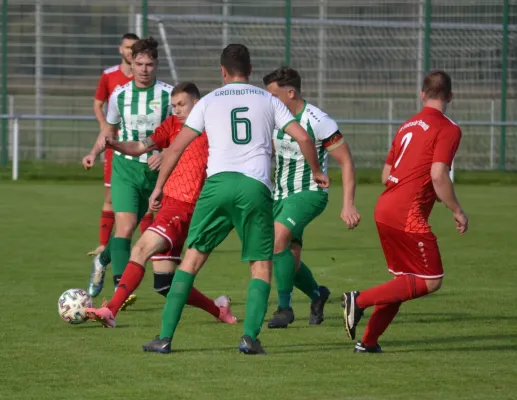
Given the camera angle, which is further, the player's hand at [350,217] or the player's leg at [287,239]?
the player's leg at [287,239]

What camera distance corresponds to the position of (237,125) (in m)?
7.00

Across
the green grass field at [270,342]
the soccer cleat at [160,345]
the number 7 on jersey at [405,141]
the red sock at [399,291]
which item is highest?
the number 7 on jersey at [405,141]

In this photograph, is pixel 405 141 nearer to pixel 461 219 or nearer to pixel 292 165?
pixel 461 219

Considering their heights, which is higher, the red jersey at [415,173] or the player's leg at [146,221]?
the red jersey at [415,173]

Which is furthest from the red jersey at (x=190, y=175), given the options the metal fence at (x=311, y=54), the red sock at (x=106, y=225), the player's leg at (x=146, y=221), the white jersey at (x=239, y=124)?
the metal fence at (x=311, y=54)

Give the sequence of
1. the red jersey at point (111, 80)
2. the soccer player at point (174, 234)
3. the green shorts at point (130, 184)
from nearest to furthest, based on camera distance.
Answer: the soccer player at point (174, 234)
the green shorts at point (130, 184)
the red jersey at point (111, 80)

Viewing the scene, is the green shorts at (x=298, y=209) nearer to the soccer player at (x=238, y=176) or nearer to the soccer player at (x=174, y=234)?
the soccer player at (x=174, y=234)

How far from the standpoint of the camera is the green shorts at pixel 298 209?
8.51 metres

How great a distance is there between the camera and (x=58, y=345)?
745 cm

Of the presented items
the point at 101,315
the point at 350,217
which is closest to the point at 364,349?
the point at 350,217

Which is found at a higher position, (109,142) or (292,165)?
(109,142)

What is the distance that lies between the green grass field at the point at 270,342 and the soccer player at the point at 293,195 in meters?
0.21

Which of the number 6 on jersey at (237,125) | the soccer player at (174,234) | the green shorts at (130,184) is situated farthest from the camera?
the green shorts at (130,184)

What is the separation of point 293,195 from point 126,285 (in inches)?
55.2
